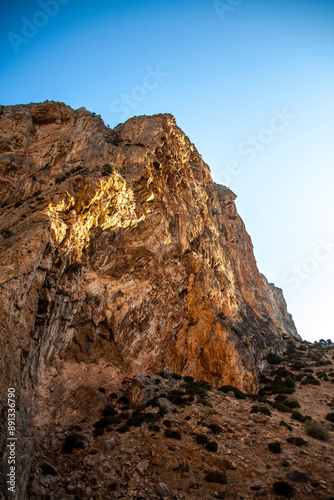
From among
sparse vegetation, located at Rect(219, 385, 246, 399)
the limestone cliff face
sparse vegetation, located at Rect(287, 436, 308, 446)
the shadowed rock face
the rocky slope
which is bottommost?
the rocky slope

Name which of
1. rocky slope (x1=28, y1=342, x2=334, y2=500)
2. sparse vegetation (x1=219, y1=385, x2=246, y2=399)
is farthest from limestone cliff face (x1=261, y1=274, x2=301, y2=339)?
rocky slope (x1=28, y1=342, x2=334, y2=500)

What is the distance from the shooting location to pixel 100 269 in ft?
94.3

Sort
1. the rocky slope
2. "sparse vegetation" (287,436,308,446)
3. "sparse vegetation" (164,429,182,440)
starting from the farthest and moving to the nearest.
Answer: "sparse vegetation" (164,429,182,440) < "sparse vegetation" (287,436,308,446) < the rocky slope

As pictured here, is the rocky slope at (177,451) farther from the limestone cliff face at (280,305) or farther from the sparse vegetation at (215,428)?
the limestone cliff face at (280,305)

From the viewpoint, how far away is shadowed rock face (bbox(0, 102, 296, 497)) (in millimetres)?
16375

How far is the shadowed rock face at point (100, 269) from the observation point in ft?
53.7

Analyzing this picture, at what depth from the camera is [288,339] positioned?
78.1 metres

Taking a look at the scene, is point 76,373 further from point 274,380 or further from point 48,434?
point 274,380

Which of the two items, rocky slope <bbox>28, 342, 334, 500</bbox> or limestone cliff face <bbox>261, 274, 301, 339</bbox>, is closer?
rocky slope <bbox>28, 342, 334, 500</bbox>

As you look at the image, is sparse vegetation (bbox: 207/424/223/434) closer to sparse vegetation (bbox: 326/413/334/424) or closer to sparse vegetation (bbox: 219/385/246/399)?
sparse vegetation (bbox: 219/385/246/399)

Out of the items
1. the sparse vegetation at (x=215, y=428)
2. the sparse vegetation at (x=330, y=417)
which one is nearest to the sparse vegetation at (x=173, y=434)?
the sparse vegetation at (x=215, y=428)

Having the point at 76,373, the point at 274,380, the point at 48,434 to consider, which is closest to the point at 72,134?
the point at 76,373

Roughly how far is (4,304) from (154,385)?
1838cm

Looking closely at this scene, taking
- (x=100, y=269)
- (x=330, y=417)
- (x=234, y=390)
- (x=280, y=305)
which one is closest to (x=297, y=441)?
(x=330, y=417)
